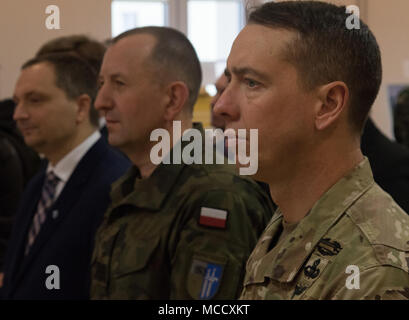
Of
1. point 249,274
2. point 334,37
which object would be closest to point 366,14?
point 334,37

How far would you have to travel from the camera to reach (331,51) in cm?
89

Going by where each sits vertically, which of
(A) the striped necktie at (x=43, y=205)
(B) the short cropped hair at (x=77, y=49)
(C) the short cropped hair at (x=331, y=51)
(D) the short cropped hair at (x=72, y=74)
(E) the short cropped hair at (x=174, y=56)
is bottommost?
(A) the striped necktie at (x=43, y=205)

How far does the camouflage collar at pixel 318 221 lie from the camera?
0.86 m

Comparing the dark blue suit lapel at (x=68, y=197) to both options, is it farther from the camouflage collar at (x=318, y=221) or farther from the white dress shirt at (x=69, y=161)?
the camouflage collar at (x=318, y=221)

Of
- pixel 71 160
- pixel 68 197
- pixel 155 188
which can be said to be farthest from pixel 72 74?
pixel 155 188

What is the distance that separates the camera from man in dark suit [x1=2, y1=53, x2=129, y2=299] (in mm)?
1654

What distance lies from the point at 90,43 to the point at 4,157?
0.69 meters

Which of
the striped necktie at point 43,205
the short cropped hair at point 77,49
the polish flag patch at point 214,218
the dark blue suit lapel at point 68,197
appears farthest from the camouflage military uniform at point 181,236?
the short cropped hair at point 77,49

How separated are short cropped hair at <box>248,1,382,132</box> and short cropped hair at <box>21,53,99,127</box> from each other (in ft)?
3.62

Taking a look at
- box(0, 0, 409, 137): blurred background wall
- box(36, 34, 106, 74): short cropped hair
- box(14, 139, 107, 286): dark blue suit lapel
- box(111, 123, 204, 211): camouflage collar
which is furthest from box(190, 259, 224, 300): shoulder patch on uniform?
box(36, 34, 106, 74): short cropped hair

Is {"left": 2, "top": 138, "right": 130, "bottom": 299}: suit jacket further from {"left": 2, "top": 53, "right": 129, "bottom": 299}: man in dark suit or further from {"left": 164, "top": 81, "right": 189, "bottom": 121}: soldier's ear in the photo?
{"left": 164, "top": 81, "right": 189, "bottom": 121}: soldier's ear

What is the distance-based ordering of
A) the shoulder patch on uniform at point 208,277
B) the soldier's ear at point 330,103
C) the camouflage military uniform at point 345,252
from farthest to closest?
the shoulder patch on uniform at point 208,277 < the soldier's ear at point 330,103 < the camouflage military uniform at point 345,252

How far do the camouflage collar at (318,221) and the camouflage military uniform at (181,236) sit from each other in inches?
14.9

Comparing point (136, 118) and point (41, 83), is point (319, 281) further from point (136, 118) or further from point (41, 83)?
point (41, 83)
